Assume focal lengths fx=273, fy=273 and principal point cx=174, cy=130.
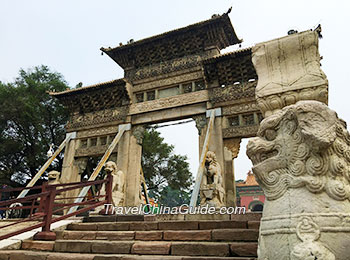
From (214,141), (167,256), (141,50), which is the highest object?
(141,50)

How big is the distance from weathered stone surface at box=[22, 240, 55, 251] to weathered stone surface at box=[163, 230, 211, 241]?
79.6 inches

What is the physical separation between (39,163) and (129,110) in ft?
25.6

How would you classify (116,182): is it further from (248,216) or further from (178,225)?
(248,216)

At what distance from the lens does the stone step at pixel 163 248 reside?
3623mm

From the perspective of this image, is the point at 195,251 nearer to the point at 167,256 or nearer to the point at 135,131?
the point at 167,256

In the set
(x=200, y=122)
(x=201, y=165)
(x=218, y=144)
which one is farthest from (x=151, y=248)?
(x=200, y=122)

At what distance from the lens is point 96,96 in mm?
14125

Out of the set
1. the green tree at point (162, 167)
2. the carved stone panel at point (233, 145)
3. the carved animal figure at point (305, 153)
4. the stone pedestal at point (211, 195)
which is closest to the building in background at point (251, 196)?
the green tree at point (162, 167)

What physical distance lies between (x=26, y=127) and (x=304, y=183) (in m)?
17.6

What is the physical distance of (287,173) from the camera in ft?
7.90

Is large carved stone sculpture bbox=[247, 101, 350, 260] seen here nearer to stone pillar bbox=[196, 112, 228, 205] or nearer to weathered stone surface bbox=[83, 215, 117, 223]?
weathered stone surface bbox=[83, 215, 117, 223]

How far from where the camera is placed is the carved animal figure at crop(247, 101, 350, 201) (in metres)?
2.27

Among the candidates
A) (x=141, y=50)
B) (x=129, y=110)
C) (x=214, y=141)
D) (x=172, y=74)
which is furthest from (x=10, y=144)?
(x=214, y=141)

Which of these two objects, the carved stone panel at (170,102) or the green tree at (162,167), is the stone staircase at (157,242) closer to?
the carved stone panel at (170,102)
